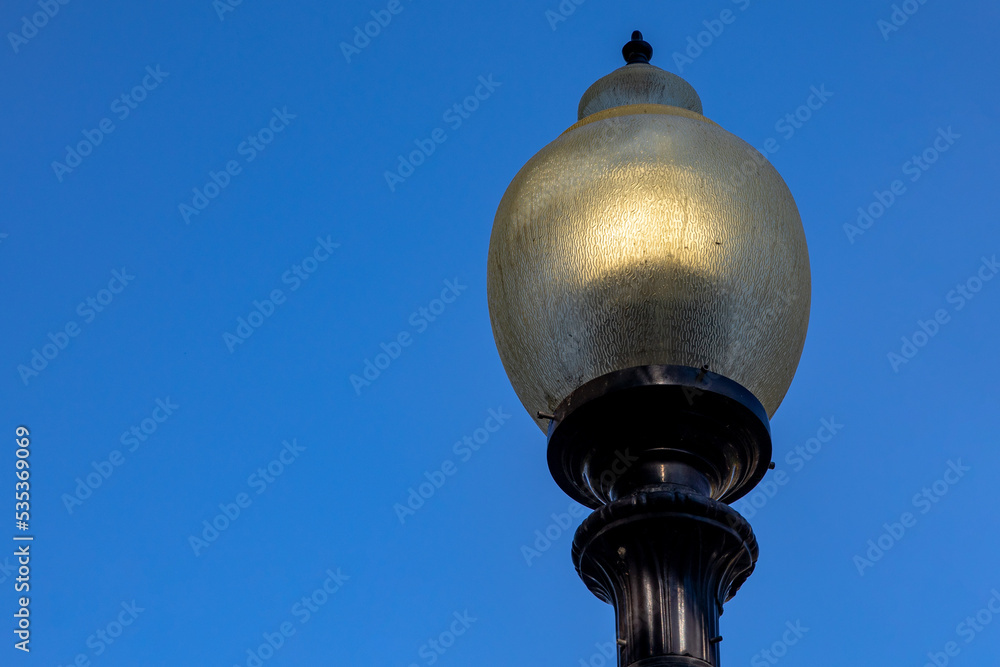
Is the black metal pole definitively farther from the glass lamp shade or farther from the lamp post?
the glass lamp shade

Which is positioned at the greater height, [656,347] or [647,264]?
[647,264]

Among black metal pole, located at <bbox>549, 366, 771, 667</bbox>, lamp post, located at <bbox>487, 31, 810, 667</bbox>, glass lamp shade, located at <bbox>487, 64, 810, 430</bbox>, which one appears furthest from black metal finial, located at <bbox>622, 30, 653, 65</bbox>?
black metal pole, located at <bbox>549, 366, 771, 667</bbox>

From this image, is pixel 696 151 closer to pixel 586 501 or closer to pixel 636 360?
pixel 636 360

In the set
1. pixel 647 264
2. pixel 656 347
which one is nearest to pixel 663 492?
pixel 656 347

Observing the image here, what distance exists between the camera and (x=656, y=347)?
147 inches

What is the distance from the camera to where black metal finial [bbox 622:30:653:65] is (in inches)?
198

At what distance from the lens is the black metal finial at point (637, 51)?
5.03 meters

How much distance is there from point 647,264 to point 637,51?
1.57 m

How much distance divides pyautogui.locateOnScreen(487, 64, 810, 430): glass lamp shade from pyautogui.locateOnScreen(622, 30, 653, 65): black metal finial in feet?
2.77

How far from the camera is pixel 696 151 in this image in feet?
13.5

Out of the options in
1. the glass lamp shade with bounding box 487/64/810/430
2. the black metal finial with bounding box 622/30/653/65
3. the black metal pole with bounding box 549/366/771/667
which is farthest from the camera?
the black metal finial with bounding box 622/30/653/65

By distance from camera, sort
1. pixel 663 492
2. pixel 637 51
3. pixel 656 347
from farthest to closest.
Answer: pixel 637 51, pixel 656 347, pixel 663 492

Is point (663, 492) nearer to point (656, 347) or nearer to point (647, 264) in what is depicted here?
point (656, 347)

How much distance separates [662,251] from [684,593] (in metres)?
1.02
